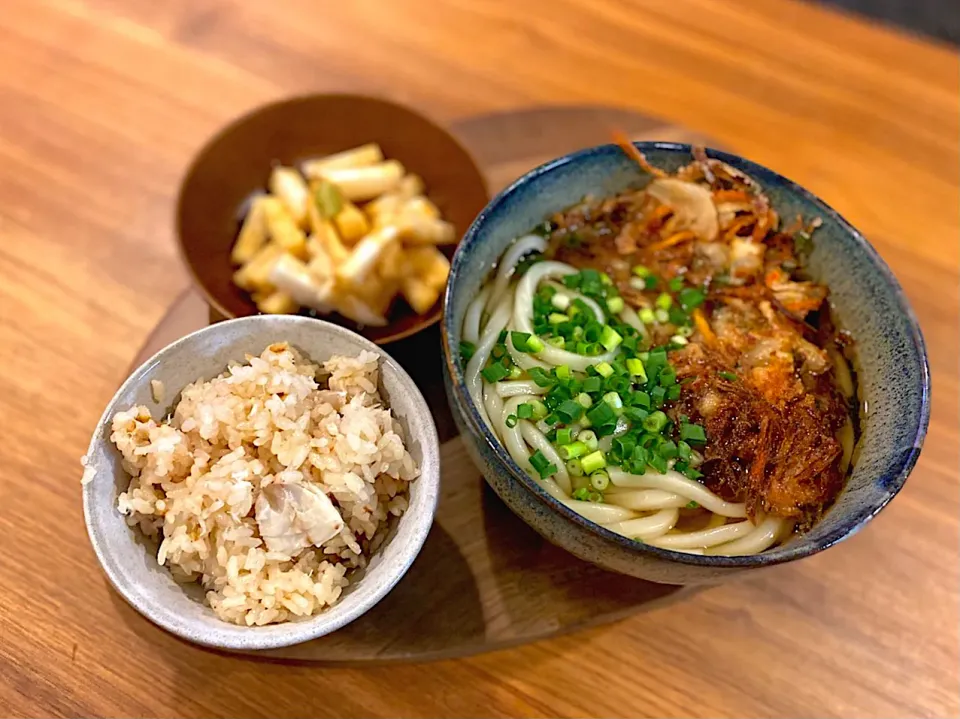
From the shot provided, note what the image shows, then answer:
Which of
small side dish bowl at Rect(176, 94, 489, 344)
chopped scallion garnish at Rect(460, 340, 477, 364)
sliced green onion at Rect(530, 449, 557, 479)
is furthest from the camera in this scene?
small side dish bowl at Rect(176, 94, 489, 344)

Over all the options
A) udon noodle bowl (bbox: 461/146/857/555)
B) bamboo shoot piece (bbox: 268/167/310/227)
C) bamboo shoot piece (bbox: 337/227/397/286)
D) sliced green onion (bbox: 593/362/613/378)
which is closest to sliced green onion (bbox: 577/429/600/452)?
udon noodle bowl (bbox: 461/146/857/555)

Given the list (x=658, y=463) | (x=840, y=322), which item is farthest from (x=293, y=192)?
(x=840, y=322)

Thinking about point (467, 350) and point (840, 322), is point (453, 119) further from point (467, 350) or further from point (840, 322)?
point (840, 322)

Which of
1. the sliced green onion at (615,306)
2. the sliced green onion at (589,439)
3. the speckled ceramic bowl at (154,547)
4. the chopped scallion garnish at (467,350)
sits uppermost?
the sliced green onion at (615,306)

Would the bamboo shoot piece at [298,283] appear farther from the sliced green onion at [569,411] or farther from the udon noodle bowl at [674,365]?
the sliced green onion at [569,411]

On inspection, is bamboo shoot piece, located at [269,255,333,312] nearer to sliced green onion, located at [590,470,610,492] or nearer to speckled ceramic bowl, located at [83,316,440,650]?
speckled ceramic bowl, located at [83,316,440,650]

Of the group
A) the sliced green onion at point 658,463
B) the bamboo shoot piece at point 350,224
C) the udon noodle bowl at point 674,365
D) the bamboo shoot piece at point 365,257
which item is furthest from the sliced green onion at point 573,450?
the bamboo shoot piece at point 350,224
